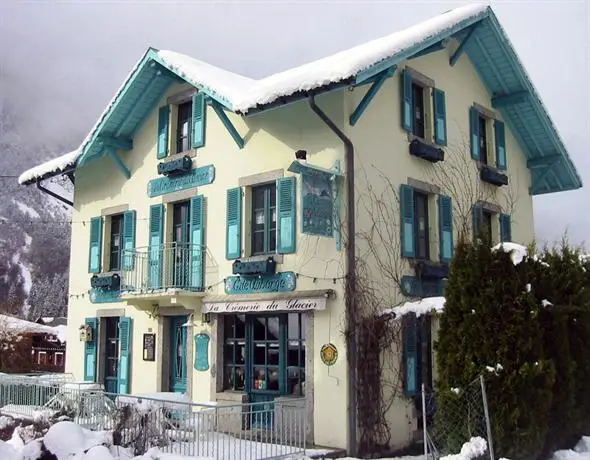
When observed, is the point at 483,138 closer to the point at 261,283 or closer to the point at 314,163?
the point at 314,163

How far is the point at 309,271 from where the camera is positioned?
498 inches

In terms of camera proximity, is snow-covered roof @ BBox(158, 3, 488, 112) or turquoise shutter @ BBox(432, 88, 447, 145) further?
turquoise shutter @ BBox(432, 88, 447, 145)

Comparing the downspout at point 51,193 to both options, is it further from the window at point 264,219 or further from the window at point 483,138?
the window at point 483,138

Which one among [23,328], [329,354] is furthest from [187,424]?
[23,328]

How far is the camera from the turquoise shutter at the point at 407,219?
44.4 ft

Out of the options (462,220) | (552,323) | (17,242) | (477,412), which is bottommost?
(477,412)

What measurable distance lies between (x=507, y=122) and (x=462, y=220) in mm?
3777

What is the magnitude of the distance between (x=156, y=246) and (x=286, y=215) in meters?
3.63

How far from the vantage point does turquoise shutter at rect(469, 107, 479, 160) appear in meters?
16.1

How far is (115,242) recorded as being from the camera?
17.3 metres

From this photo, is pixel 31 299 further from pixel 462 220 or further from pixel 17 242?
pixel 17 242

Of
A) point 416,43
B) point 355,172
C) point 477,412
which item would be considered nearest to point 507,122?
point 416,43

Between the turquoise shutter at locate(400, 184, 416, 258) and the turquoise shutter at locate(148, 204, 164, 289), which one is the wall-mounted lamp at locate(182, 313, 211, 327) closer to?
the turquoise shutter at locate(148, 204, 164, 289)

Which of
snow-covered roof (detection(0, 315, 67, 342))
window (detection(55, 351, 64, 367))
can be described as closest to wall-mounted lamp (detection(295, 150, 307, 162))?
snow-covered roof (detection(0, 315, 67, 342))
